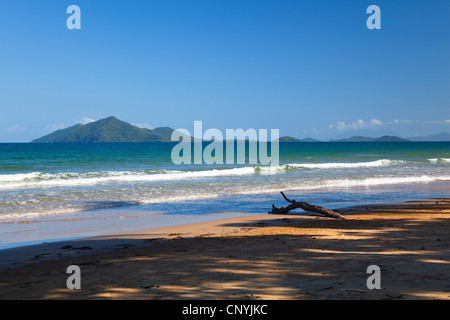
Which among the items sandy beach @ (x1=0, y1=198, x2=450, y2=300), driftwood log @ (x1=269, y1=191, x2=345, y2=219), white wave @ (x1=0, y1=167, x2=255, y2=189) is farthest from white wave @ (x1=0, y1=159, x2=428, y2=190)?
sandy beach @ (x1=0, y1=198, x2=450, y2=300)

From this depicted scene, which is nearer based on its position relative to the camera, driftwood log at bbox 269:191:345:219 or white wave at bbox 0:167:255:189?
driftwood log at bbox 269:191:345:219

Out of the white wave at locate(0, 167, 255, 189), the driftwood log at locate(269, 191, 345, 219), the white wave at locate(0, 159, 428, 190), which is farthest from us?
the white wave at locate(0, 159, 428, 190)

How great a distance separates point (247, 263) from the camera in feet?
20.5

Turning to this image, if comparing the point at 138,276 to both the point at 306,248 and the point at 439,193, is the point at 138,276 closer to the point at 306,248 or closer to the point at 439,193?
the point at 306,248

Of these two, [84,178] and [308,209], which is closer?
[308,209]

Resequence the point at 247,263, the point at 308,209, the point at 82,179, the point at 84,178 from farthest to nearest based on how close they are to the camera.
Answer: the point at 84,178 → the point at 82,179 → the point at 308,209 → the point at 247,263

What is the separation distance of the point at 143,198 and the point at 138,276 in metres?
11.2

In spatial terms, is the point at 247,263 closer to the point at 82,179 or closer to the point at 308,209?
the point at 308,209

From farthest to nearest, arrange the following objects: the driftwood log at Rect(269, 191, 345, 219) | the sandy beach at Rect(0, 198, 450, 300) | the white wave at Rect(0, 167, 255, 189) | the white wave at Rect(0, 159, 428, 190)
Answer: the white wave at Rect(0, 159, 428, 190), the white wave at Rect(0, 167, 255, 189), the driftwood log at Rect(269, 191, 345, 219), the sandy beach at Rect(0, 198, 450, 300)

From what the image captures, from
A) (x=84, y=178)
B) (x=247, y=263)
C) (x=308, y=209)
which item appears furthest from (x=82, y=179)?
(x=247, y=263)

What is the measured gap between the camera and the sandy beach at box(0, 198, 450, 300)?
4.86m

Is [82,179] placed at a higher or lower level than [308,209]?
higher

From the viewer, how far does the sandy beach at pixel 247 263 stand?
4.86 m

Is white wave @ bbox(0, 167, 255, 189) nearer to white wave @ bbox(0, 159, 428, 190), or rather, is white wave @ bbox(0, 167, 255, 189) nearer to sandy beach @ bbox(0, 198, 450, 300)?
white wave @ bbox(0, 159, 428, 190)
